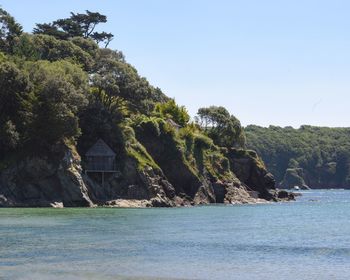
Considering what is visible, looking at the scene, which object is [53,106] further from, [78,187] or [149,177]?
[149,177]

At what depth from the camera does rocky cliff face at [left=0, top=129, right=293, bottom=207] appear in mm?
95250

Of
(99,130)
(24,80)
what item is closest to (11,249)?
(24,80)

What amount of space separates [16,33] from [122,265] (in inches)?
4066

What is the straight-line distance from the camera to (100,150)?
107312 mm

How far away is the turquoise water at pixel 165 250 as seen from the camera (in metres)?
33.9

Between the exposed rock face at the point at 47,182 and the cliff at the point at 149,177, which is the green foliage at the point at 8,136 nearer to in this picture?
the cliff at the point at 149,177

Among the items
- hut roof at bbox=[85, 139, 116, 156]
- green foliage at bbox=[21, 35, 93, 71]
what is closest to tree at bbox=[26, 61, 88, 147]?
hut roof at bbox=[85, 139, 116, 156]

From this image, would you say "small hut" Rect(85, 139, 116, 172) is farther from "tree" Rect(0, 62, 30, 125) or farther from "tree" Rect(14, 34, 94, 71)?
"tree" Rect(14, 34, 94, 71)

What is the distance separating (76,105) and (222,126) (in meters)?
67.0

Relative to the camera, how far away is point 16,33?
129875mm

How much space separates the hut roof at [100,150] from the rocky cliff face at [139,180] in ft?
10.2

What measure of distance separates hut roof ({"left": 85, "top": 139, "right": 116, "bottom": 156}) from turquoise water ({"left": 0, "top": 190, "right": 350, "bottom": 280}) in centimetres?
3751

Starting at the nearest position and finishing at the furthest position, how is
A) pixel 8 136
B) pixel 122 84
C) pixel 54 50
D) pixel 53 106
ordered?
pixel 8 136
pixel 53 106
pixel 122 84
pixel 54 50

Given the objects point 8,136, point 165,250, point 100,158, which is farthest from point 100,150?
point 165,250
